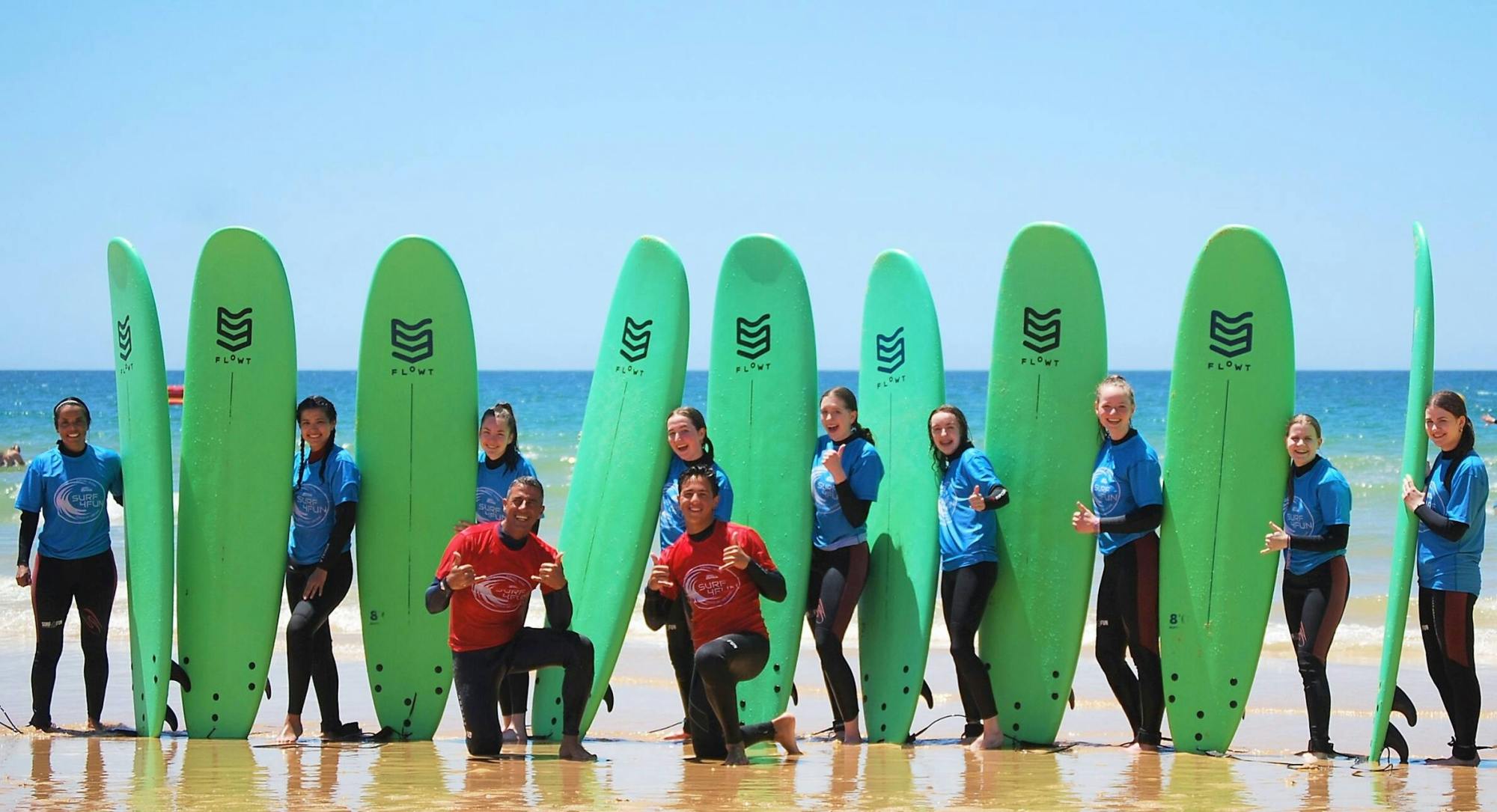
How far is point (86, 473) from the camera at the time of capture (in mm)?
5273

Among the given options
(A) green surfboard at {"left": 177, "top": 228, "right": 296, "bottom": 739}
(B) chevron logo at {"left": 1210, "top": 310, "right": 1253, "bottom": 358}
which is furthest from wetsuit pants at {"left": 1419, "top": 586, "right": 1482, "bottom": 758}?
(A) green surfboard at {"left": 177, "top": 228, "right": 296, "bottom": 739}

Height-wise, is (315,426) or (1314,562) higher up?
(315,426)

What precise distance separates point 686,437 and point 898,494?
0.97 m

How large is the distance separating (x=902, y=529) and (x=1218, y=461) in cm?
111

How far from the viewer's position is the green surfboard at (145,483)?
5.23m

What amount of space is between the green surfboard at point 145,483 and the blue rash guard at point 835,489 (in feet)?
7.36

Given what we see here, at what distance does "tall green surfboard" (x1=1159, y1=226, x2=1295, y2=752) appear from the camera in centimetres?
501

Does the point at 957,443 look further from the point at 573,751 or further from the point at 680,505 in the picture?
the point at 573,751

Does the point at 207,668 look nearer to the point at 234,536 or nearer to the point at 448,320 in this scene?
the point at 234,536

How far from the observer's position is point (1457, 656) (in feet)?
14.9

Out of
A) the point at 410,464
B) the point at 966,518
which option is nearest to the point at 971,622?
the point at 966,518

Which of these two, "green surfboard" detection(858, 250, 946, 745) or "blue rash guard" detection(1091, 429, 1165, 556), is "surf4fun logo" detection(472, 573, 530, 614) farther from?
"blue rash guard" detection(1091, 429, 1165, 556)

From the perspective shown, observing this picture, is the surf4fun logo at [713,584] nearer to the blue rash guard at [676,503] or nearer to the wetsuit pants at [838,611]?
the blue rash guard at [676,503]

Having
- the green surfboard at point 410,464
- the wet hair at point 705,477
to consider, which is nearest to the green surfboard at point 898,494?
the wet hair at point 705,477
